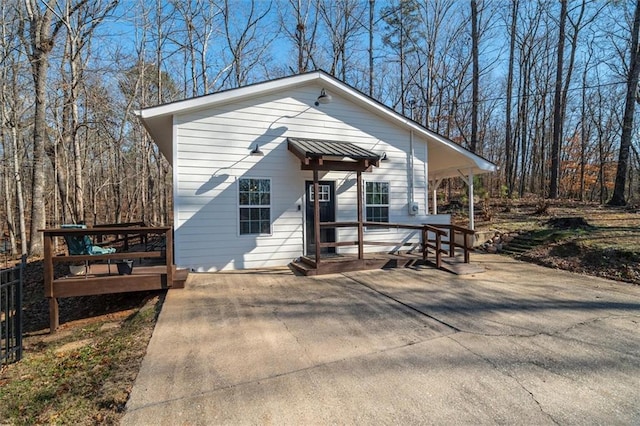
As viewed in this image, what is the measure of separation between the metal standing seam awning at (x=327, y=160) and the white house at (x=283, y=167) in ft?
0.08

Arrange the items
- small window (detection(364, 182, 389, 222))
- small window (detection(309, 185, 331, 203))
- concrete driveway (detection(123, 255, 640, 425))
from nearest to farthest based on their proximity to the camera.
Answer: concrete driveway (detection(123, 255, 640, 425))
small window (detection(309, 185, 331, 203))
small window (detection(364, 182, 389, 222))

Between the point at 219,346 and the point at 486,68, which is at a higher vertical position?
the point at 486,68

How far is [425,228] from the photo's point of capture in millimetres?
7625

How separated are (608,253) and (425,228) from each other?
430 cm

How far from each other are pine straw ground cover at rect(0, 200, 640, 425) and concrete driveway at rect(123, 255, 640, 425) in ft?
0.77

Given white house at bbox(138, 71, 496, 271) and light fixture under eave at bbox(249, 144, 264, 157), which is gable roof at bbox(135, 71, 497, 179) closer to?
white house at bbox(138, 71, 496, 271)

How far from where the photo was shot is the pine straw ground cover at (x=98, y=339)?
104 inches

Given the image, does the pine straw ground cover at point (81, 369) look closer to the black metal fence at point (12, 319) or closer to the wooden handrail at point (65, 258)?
the black metal fence at point (12, 319)

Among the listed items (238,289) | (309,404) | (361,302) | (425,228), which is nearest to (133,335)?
(238,289)

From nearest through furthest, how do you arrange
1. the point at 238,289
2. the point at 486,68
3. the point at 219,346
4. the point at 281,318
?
the point at 219,346
the point at 281,318
the point at 238,289
the point at 486,68

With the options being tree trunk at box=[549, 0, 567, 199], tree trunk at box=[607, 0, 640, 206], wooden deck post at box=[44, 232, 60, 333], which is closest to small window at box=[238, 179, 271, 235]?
wooden deck post at box=[44, 232, 60, 333]

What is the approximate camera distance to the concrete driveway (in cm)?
242

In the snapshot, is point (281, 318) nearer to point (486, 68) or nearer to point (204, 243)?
point (204, 243)

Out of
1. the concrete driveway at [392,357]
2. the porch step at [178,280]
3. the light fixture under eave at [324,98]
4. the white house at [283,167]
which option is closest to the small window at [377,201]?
the white house at [283,167]
